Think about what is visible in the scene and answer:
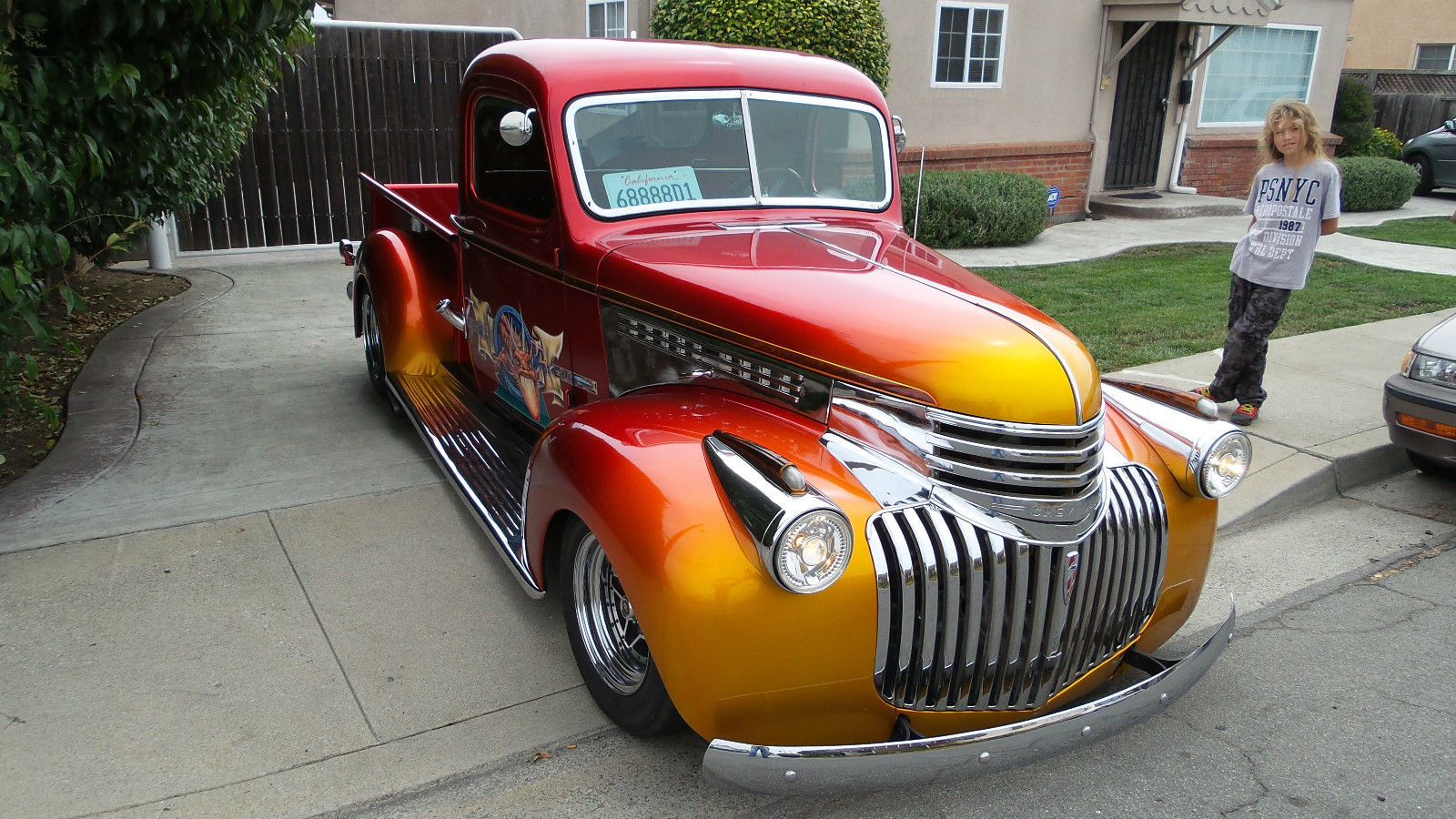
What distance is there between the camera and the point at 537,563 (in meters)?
3.35

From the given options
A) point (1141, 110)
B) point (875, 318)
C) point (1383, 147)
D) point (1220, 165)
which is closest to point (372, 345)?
point (875, 318)

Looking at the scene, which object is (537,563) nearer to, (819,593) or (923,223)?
(819,593)

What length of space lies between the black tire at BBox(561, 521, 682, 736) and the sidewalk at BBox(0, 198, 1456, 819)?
7.1 inches

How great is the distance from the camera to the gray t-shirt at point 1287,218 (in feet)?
18.0

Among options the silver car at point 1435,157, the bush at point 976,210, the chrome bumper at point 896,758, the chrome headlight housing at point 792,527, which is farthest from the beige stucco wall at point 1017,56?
the chrome bumper at point 896,758

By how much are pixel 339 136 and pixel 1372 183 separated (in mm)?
14074

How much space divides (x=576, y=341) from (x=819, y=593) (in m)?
1.79

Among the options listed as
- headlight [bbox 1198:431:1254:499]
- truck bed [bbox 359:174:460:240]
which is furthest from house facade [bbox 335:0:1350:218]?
headlight [bbox 1198:431:1254:499]

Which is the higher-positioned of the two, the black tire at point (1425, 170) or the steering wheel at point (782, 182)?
the steering wheel at point (782, 182)

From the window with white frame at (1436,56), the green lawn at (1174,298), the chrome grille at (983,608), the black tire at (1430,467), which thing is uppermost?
the window with white frame at (1436,56)

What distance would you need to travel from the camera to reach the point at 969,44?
12.7 metres

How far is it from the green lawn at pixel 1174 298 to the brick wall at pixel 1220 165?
470cm

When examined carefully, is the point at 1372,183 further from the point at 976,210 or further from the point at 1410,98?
the point at 1410,98

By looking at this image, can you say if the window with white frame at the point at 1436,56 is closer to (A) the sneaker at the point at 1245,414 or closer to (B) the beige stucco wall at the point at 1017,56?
(B) the beige stucco wall at the point at 1017,56
